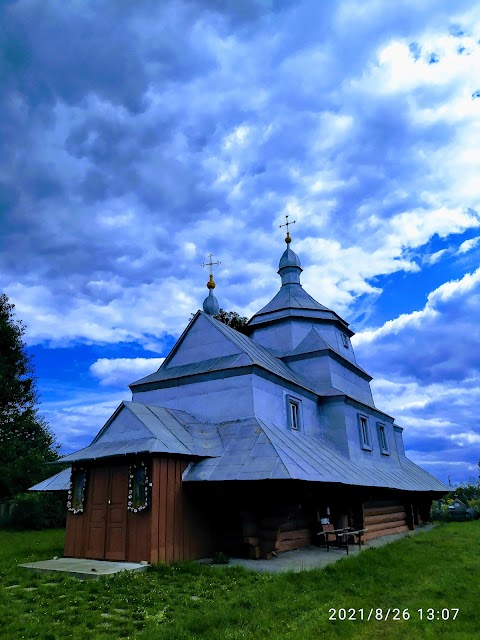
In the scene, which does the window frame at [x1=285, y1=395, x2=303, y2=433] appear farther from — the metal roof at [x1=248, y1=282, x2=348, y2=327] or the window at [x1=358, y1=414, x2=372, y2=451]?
the metal roof at [x1=248, y1=282, x2=348, y2=327]

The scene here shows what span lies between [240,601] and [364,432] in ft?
44.3

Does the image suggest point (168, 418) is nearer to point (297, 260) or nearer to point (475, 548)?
point (475, 548)

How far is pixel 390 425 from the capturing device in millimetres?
23156

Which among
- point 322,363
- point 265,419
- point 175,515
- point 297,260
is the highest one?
point 297,260

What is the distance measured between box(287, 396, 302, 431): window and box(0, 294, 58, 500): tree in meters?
14.1

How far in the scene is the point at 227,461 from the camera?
12.2 metres

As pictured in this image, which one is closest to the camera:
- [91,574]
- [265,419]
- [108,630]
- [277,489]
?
[108,630]

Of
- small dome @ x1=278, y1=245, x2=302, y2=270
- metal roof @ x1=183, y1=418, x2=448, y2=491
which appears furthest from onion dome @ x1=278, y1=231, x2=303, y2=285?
metal roof @ x1=183, y1=418, x2=448, y2=491

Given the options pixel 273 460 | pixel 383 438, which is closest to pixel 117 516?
pixel 273 460

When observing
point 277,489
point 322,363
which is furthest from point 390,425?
point 277,489

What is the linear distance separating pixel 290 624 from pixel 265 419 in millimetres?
8073

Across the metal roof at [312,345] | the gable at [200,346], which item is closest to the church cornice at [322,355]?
the metal roof at [312,345]

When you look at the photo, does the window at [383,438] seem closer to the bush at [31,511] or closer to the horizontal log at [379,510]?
the horizontal log at [379,510]

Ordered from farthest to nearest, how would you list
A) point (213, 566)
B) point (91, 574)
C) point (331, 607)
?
point (213, 566), point (91, 574), point (331, 607)
